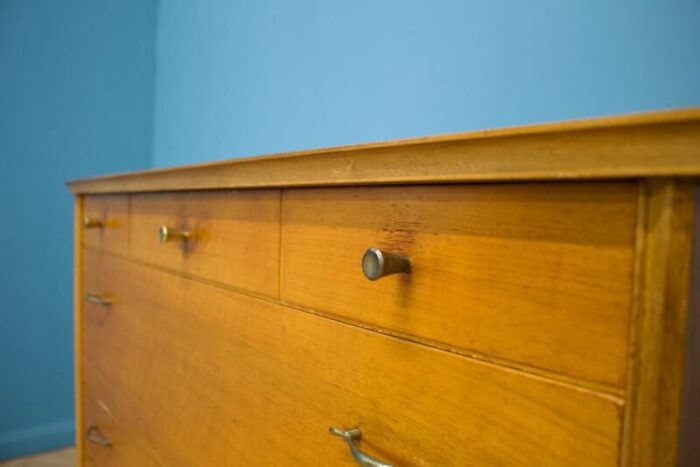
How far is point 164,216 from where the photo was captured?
77 centimetres

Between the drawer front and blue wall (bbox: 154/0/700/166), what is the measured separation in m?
0.52

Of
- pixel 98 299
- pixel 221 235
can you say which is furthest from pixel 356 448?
pixel 98 299

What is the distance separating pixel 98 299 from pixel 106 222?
5.9 inches

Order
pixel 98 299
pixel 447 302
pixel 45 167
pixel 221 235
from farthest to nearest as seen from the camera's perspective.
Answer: pixel 45 167
pixel 98 299
pixel 221 235
pixel 447 302

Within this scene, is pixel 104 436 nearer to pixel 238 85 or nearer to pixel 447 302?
pixel 447 302

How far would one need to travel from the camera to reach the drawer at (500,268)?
0.30 m

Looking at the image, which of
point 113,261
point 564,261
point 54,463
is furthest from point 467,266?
point 54,463

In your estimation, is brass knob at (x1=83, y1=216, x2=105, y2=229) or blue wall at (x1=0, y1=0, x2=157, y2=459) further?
blue wall at (x1=0, y1=0, x2=157, y2=459)

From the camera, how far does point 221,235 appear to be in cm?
64

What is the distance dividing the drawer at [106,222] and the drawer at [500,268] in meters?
0.56

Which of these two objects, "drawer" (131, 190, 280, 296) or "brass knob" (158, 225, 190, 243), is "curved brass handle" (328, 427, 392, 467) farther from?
"brass knob" (158, 225, 190, 243)

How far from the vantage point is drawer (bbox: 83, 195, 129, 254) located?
91 cm

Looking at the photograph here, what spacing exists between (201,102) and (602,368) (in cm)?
170

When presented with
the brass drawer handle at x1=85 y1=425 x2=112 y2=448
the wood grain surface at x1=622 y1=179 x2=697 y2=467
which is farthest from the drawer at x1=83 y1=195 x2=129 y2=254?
the wood grain surface at x1=622 y1=179 x2=697 y2=467
